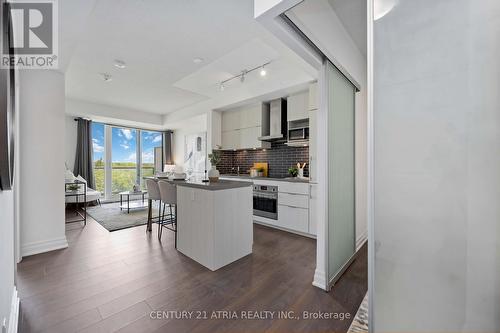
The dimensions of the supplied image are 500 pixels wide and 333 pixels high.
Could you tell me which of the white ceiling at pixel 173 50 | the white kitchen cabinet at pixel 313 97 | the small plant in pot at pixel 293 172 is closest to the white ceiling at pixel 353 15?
the white ceiling at pixel 173 50

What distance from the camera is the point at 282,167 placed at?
436 centimetres

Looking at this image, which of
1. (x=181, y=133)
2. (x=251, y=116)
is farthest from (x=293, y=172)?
(x=181, y=133)

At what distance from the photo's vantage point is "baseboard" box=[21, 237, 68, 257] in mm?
2582

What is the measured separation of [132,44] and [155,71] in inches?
31.5

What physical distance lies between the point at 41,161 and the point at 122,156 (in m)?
4.21

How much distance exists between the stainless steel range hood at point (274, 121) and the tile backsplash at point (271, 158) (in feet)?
1.02

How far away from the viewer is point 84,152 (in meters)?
5.78

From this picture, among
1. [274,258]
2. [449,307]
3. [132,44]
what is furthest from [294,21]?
[274,258]

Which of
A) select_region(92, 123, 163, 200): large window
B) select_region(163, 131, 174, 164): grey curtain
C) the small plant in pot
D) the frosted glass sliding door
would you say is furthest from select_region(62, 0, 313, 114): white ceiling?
select_region(163, 131, 174, 164): grey curtain

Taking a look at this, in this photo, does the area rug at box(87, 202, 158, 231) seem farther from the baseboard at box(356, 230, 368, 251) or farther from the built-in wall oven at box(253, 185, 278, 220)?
the baseboard at box(356, 230, 368, 251)

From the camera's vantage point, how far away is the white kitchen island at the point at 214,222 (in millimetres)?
→ 2309

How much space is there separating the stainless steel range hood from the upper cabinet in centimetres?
A: 11

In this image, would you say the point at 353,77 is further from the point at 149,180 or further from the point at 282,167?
the point at 149,180

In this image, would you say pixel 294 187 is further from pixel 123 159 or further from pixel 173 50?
pixel 123 159
